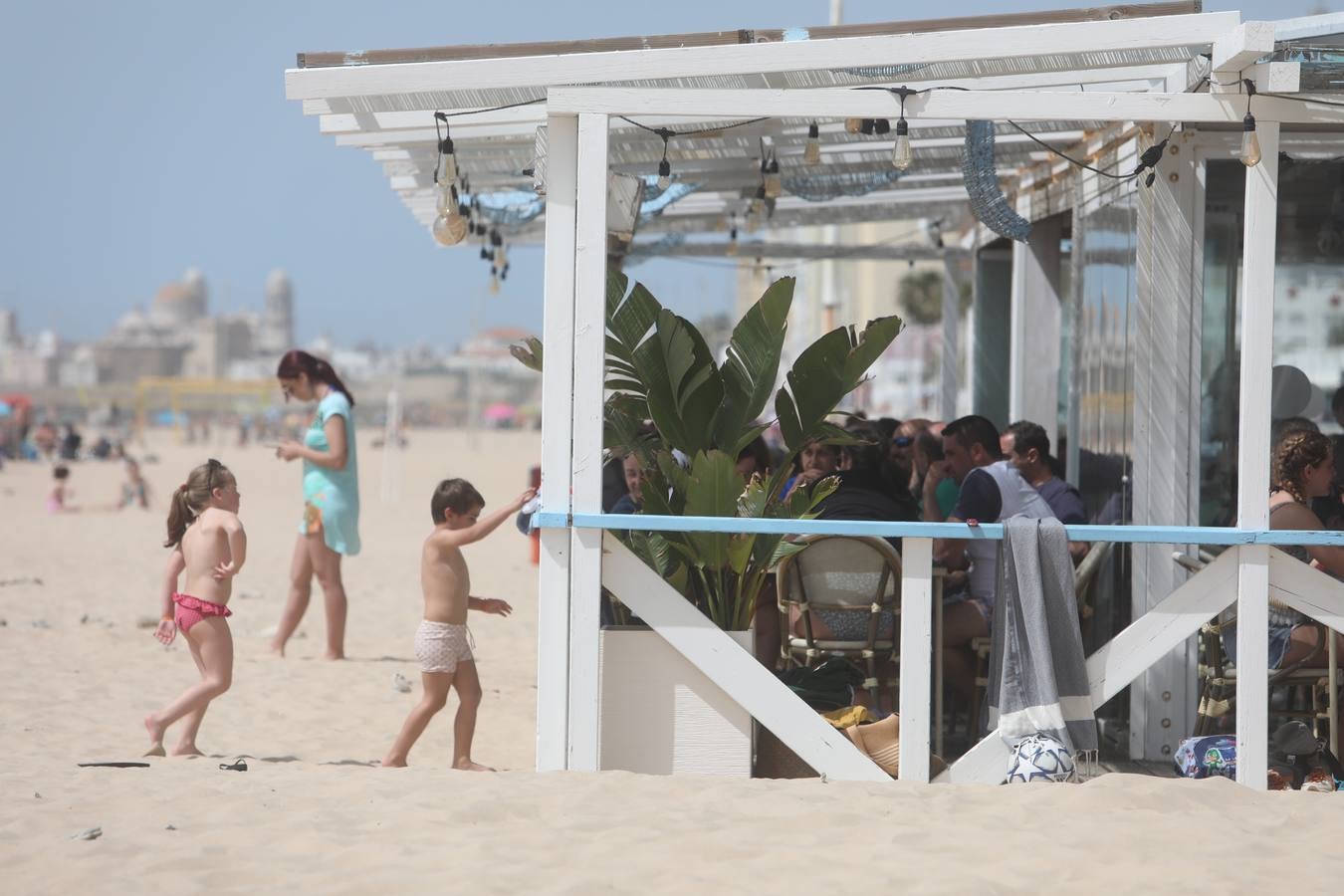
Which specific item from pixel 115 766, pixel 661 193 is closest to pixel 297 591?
pixel 115 766

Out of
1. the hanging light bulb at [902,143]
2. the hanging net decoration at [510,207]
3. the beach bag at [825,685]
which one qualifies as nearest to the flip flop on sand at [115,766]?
the beach bag at [825,685]

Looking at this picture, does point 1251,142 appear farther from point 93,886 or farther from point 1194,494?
point 93,886

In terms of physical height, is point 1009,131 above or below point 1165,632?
above

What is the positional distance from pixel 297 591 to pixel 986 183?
441 centimetres

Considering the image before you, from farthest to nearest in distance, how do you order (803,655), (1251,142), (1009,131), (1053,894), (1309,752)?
(1009,131) < (803,655) < (1309,752) < (1251,142) < (1053,894)

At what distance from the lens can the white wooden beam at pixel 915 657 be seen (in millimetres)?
4945

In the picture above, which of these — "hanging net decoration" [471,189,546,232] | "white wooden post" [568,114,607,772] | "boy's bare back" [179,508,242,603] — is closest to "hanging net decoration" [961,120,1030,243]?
"white wooden post" [568,114,607,772]

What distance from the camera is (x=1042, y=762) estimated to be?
15.9 feet

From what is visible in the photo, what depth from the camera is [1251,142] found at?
4.77 meters

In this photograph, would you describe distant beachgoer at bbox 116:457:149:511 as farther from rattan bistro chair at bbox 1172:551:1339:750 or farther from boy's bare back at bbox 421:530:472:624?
rattan bistro chair at bbox 1172:551:1339:750

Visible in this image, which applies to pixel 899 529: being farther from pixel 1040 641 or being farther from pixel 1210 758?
pixel 1210 758

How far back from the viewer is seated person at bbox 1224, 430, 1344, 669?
5.14 meters

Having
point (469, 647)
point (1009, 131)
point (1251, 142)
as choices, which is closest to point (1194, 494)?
point (1251, 142)

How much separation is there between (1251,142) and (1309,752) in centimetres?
211
